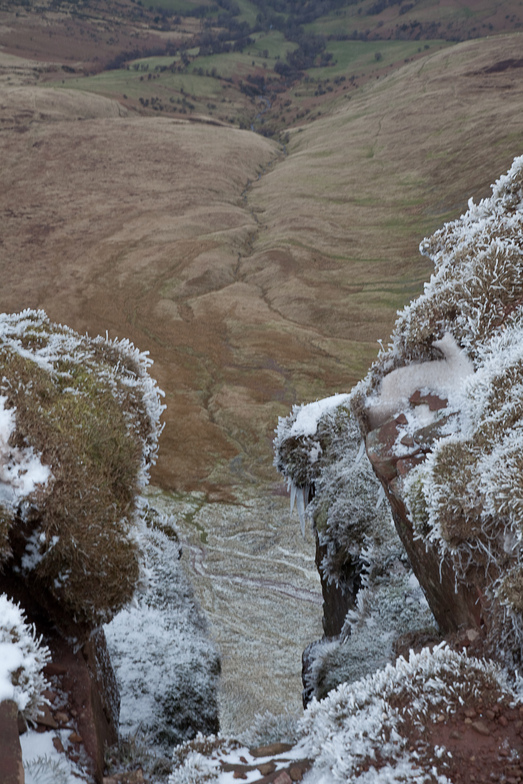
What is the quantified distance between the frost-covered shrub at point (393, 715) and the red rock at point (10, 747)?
1590mm

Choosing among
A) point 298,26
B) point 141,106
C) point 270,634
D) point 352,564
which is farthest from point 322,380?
point 298,26

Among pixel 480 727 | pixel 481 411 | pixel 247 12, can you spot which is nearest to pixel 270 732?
pixel 480 727

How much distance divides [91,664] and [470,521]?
3.17 meters

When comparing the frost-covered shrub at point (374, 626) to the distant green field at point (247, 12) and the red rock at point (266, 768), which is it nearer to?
the red rock at point (266, 768)

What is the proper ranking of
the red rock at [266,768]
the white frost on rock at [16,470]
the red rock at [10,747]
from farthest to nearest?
the white frost on rock at [16,470] < the red rock at [266,768] < the red rock at [10,747]

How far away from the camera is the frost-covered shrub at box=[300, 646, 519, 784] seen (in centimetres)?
281

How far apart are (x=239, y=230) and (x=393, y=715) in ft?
96.4

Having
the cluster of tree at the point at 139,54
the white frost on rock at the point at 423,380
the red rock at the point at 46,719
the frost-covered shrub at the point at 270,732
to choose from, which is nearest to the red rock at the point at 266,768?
the frost-covered shrub at the point at 270,732

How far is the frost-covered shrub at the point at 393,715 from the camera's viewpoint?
2.81 meters

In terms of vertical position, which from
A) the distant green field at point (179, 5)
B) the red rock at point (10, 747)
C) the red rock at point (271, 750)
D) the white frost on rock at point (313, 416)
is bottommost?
the red rock at point (271, 750)

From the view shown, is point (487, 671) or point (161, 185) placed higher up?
point (161, 185)

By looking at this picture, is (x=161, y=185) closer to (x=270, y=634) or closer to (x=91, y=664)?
(x=270, y=634)

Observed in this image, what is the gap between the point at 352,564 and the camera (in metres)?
7.60

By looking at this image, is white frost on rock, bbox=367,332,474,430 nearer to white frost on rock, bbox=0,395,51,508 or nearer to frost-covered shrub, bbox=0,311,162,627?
frost-covered shrub, bbox=0,311,162,627
